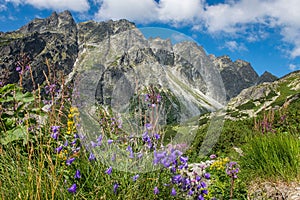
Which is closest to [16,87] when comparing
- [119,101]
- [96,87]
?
A: [96,87]

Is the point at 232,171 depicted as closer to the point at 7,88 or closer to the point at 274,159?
the point at 274,159

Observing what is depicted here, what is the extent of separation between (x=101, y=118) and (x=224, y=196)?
2.11 metres

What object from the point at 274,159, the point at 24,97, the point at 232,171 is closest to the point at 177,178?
the point at 232,171

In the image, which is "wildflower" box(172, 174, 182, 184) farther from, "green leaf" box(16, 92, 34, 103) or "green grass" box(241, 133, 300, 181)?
"green grass" box(241, 133, 300, 181)

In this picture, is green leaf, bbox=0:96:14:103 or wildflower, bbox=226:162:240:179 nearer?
green leaf, bbox=0:96:14:103

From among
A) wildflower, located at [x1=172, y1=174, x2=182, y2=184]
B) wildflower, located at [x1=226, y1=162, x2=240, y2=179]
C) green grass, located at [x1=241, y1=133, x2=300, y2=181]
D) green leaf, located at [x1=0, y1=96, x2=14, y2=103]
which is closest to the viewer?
wildflower, located at [x1=172, y1=174, x2=182, y2=184]

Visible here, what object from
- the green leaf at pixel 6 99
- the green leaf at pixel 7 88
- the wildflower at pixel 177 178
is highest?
the green leaf at pixel 7 88

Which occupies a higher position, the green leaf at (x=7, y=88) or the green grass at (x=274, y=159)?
the green leaf at (x=7, y=88)

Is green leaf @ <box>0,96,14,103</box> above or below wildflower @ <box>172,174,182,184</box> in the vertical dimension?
above

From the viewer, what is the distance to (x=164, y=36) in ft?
14.1

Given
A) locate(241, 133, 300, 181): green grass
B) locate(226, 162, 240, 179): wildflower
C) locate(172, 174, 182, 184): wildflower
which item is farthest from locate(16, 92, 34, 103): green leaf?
locate(241, 133, 300, 181): green grass

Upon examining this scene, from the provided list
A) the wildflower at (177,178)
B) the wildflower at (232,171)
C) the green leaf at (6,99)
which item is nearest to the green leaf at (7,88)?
the green leaf at (6,99)

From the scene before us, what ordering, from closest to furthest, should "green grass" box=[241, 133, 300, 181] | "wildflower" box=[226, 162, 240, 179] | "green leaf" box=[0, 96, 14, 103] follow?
"green leaf" box=[0, 96, 14, 103]
"wildflower" box=[226, 162, 240, 179]
"green grass" box=[241, 133, 300, 181]

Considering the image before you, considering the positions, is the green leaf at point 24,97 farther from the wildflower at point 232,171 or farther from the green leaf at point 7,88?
the wildflower at point 232,171
